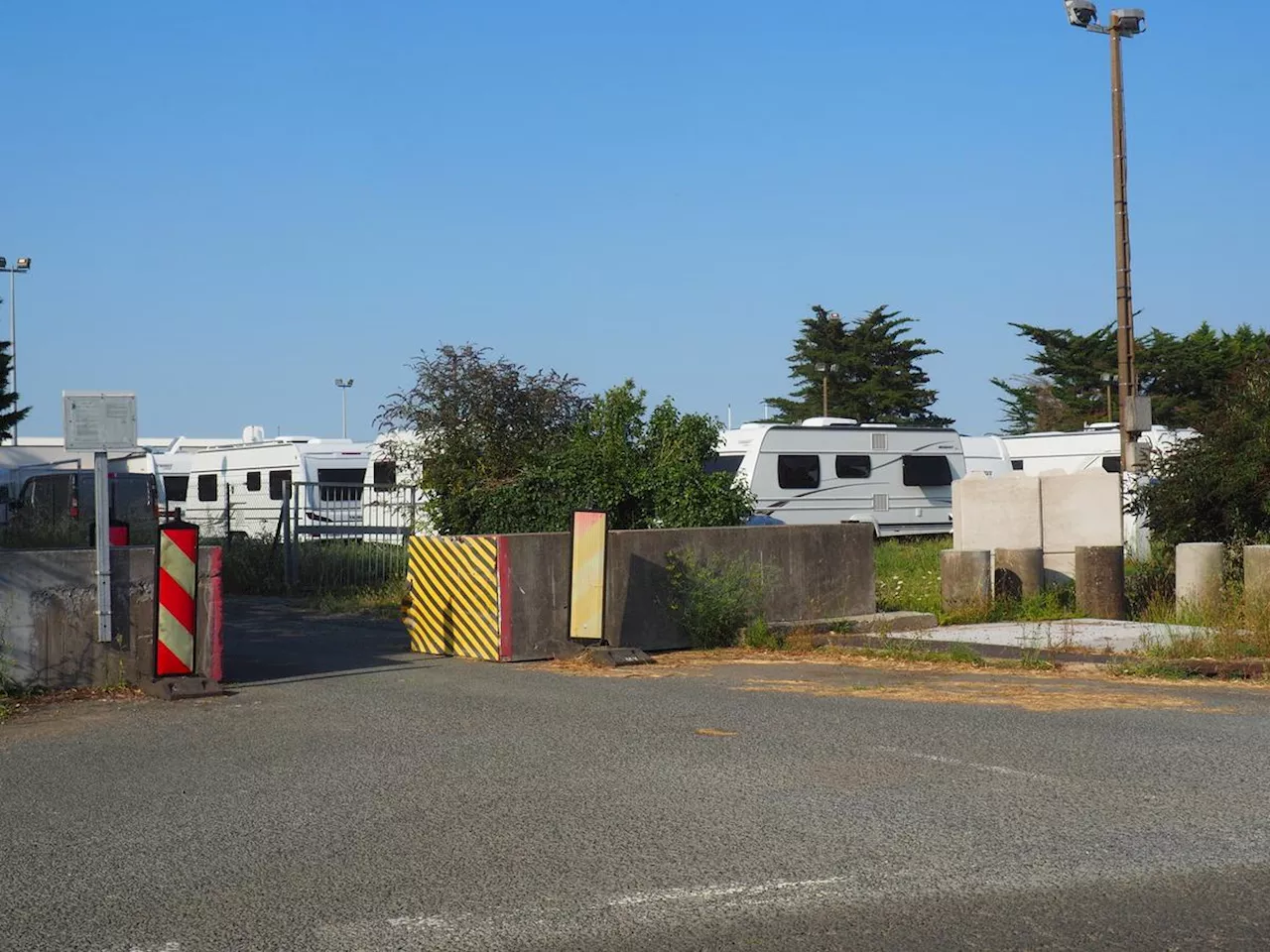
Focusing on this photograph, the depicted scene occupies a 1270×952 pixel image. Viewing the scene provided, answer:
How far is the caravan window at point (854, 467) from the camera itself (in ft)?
99.9

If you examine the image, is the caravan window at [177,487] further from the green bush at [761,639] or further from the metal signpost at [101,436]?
the metal signpost at [101,436]

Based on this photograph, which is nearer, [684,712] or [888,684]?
[684,712]

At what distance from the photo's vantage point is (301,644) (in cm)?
1556

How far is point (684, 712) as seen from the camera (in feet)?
34.3

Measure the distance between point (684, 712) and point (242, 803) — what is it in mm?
3752

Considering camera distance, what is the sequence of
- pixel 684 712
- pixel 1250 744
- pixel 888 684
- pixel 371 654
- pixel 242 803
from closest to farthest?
1. pixel 242 803
2. pixel 1250 744
3. pixel 684 712
4. pixel 888 684
5. pixel 371 654

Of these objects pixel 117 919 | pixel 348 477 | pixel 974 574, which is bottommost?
pixel 117 919

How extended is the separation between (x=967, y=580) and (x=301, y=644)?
790cm

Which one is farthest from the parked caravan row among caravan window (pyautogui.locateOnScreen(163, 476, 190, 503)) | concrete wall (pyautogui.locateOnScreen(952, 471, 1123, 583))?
caravan window (pyautogui.locateOnScreen(163, 476, 190, 503))

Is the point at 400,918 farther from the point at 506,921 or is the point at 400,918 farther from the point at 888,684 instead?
the point at 888,684

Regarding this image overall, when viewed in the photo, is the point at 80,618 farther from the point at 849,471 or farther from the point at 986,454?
the point at 986,454

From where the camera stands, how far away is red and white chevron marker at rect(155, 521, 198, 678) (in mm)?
11812

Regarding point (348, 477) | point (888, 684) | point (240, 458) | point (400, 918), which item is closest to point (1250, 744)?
point (888, 684)

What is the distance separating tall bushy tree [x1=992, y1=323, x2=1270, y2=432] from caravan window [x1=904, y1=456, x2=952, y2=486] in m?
27.7
